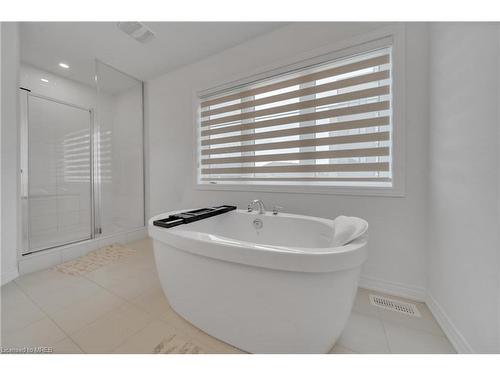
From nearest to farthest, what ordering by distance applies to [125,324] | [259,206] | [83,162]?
[125,324], [259,206], [83,162]

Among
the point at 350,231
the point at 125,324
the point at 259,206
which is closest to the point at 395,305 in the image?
the point at 350,231

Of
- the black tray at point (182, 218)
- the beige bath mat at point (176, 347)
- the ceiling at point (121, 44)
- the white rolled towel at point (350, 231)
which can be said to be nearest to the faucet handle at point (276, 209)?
the black tray at point (182, 218)

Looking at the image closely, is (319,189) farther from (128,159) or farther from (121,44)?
(128,159)

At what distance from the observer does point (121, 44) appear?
6.88 ft

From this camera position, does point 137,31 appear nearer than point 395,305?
No

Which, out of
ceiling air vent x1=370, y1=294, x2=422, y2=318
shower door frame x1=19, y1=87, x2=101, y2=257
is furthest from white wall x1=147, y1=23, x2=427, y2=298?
shower door frame x1=19, y1=87, x2=101, y2=257

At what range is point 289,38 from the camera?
1.80 m

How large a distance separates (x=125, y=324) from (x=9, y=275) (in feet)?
4.66

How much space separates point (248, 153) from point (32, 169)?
8.52 feet

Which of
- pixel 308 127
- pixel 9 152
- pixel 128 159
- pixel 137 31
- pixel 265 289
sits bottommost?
pixel 265 289

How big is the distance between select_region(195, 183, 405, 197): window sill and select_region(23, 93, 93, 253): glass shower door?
1.89 metres

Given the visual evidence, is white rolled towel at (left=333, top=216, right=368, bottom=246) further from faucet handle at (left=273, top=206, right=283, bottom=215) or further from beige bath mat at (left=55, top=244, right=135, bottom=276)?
beige bath mat at (left=55, top=244, right=135, bottom=276)

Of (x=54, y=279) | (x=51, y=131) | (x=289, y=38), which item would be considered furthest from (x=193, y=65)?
(x=54, y=279)
